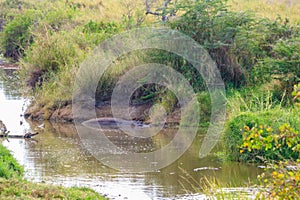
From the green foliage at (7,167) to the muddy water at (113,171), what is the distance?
1.11 ft

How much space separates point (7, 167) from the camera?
1008cm

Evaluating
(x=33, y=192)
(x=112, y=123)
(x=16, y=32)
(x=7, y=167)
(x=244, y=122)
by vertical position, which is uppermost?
(x=33, y=192)

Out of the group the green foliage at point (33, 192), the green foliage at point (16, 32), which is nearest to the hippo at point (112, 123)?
the green foliage at point (33, 192)

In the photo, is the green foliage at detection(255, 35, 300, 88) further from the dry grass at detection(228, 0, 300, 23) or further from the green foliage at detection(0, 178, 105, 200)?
the dry grass at detection(228, 0, 300, 23)

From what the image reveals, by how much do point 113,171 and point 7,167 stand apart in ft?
9.21

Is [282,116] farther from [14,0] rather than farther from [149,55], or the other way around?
[14,0]

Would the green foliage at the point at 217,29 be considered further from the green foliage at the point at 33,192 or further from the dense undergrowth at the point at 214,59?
the green foliage at the point at 33,192

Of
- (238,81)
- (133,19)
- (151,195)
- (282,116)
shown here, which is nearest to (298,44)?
(238,81)

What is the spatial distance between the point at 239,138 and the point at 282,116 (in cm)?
103

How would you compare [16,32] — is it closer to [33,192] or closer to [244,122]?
[244,122]

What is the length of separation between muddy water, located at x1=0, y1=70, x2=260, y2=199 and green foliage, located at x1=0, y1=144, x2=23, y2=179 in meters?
0.34

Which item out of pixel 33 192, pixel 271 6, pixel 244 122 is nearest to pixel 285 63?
pixel 244 122

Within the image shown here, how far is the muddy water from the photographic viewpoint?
35.2ft

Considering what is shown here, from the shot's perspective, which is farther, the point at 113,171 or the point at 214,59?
the point at 214,59
